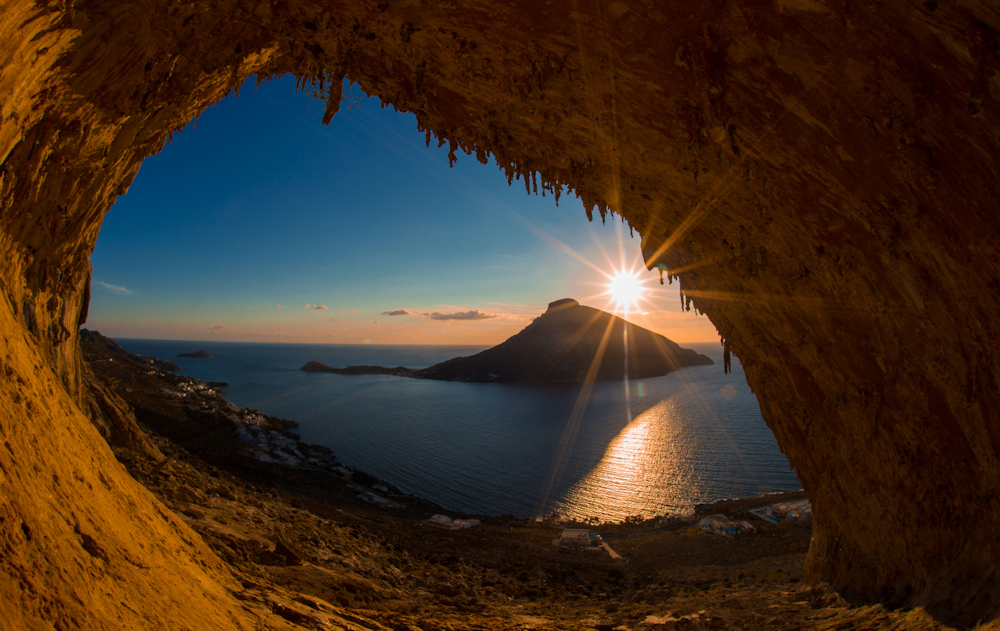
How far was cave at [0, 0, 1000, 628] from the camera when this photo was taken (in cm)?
337

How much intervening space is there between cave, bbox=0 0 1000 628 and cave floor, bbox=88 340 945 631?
139cm

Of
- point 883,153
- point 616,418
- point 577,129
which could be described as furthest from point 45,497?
point 616,418

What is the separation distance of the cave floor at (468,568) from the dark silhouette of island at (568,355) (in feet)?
290

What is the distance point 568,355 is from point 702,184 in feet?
373

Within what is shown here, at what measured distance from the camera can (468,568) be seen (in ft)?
41.6

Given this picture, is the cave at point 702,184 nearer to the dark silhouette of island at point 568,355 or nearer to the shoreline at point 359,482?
the shoreline at point 359,482

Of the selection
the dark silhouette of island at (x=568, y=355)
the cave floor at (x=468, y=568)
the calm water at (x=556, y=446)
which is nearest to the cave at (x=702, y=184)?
the cave floor at (x=468, y=568)

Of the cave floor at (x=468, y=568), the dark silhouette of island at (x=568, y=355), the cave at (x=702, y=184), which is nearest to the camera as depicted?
the cave at (x=702, y=184)

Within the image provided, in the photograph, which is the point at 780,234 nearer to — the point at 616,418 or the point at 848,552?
the point at 848,552

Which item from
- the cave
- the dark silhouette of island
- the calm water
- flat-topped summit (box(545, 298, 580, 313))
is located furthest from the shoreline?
flat-topped summit (box(545, 298, 580, 313))

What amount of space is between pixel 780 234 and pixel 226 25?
864 centimetres

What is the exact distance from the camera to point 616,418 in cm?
6003

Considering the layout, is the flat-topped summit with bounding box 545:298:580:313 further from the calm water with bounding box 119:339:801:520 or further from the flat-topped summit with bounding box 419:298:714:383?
the calm water with bounding box 119:339:801:520

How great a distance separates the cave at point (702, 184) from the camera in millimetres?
3367
